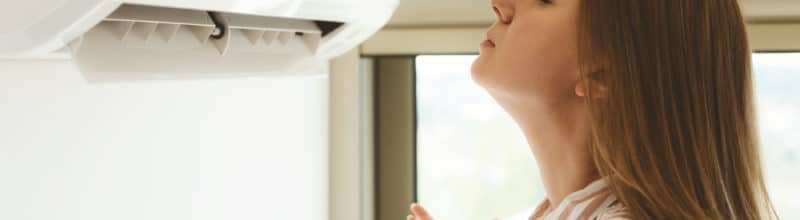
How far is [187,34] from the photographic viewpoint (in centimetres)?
79

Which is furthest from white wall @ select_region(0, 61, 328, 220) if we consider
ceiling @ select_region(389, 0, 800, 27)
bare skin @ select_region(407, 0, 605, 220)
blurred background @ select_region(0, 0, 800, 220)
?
bare skin @ select_region(407, 0, 605, 220)

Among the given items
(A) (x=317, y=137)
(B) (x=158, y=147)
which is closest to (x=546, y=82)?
(B) (x=158, y=147)

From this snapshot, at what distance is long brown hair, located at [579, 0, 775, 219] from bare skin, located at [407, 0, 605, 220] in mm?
33

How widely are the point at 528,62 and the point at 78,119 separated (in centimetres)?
48

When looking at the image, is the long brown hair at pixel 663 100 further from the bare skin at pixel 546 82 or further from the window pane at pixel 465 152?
the window pane at pixel 465 152

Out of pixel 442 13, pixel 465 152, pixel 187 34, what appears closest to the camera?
pixel 187 34

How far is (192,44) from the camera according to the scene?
2.61 ft

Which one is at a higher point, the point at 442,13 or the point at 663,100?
the point at 442,13

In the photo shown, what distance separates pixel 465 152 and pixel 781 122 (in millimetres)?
540

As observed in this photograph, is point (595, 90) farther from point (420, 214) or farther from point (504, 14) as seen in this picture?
point (420, 214)

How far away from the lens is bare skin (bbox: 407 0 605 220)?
876 millimetres

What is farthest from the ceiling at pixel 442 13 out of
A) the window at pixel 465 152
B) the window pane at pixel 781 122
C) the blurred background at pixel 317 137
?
the window pane at pixel 781 122

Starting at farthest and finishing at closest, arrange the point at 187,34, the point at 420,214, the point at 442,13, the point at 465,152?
the point at 465,152 → the point at 442,13 → the point at 420,214 → the point at 187,34

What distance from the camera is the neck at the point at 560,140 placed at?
917 millimetres
